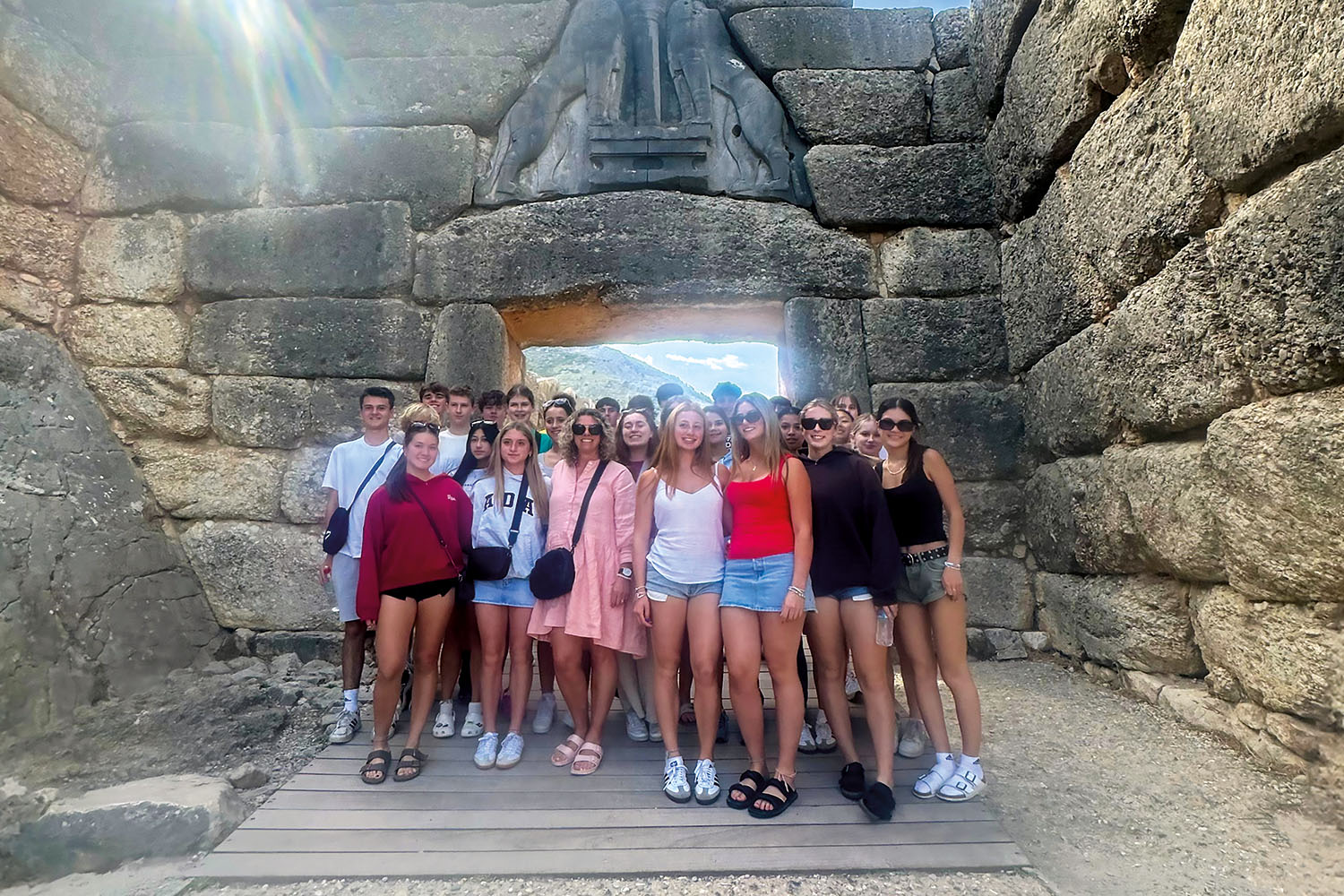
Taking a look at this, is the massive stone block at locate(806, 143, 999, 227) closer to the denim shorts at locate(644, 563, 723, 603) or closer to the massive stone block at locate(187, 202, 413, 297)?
the massive stone block at locate(187, 202, 413, 297)

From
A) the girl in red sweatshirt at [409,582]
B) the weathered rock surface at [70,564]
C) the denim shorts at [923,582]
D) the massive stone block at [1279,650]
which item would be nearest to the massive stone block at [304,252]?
the weathered rock surface at [70,564]

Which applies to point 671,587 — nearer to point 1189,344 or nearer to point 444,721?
point 444,721

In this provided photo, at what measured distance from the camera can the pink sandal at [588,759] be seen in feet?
9.43

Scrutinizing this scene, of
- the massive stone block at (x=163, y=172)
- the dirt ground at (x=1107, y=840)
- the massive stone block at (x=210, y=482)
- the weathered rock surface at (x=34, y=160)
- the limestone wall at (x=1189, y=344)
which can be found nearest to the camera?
the dirt ground at (x=1107, y=840)

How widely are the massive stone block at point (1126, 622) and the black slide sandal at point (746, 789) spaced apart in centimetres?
215

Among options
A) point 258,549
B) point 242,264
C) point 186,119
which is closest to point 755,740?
point 258,549

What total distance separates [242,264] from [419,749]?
3.72 metres

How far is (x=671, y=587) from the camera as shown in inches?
110

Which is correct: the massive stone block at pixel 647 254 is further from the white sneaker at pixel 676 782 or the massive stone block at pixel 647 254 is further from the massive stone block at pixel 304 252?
the white sneaker at pixel 676 782

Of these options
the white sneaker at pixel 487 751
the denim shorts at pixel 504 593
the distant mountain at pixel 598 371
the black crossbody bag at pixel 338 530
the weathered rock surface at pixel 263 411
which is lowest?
the white sneaker at pixel 487 751

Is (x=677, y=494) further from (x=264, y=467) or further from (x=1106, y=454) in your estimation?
(x=264, y=467)

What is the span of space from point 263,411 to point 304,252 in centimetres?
114

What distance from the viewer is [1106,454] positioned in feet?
12.5

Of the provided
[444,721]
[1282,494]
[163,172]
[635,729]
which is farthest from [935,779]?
[163,172]
